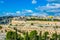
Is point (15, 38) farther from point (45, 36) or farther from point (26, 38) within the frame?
point (45, 36)

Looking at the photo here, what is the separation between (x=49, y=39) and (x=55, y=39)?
3.48 meters

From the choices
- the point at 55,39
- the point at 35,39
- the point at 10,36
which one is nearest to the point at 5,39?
the point at 10,36

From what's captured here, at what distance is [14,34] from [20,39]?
920 mm

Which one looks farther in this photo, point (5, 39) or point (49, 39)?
point (49, 39)

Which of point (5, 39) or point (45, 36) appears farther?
point (45, 36)

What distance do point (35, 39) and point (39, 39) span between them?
48 centimetres

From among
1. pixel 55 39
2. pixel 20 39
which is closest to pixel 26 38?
pixel 20 39

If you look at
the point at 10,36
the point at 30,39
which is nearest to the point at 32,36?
the point at 30,39

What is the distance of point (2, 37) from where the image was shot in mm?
36062

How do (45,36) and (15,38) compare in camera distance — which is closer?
(15,38)

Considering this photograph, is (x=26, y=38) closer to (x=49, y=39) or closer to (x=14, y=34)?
(x=14, y=34)

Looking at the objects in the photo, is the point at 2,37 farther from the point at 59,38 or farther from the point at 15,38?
the point at 59,38

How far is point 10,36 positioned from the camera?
33156 mm

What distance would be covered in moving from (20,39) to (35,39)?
1770 mm
